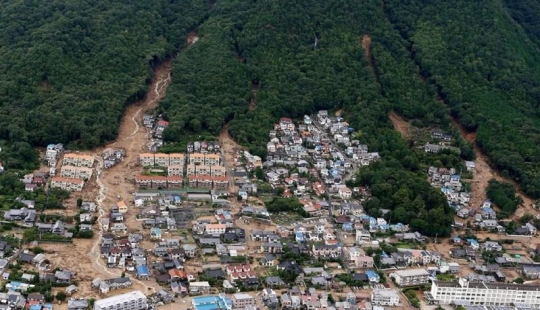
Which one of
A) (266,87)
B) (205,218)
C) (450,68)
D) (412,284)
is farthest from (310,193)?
(450,68)

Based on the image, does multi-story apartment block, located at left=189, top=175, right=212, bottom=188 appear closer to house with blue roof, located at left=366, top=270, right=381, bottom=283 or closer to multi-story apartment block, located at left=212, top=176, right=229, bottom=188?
multi-story apartment block, located at left=212, top=176, right=229, bottom=188

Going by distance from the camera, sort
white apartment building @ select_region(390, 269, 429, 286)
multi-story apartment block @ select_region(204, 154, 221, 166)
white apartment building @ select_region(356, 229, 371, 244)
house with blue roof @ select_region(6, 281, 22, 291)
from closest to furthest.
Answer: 1. house with blue roof @ select_region(6, 281, 22, 291)
2. white apartment building @ select_region(390, 269, 429, 286)
3. white apartment building @ select_region(356, 229, 371, 244)
4. multi-story apartment block @ select_region(204, 154, 221, 166)

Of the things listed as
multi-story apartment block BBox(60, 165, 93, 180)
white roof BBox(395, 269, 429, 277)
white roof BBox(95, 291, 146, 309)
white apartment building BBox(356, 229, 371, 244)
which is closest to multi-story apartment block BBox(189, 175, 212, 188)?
multi-story apartment block BBox(60, 165, 93, 180)

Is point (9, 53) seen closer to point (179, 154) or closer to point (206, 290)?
point (179, 154)

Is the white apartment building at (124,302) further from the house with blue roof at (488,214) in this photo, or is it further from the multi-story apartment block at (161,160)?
the house with blue roof at (488,214)

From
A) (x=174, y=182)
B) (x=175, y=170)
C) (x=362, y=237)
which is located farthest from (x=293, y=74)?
(x=362, y=237)
